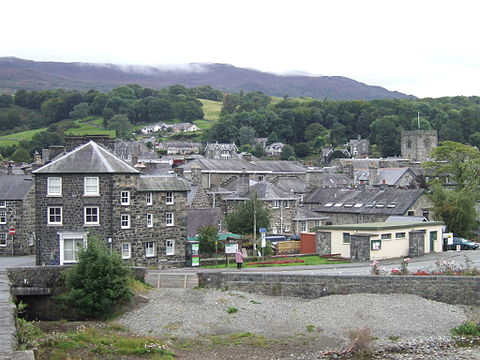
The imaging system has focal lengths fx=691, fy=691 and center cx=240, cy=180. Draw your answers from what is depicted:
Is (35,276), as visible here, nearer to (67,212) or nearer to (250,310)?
(67,212)

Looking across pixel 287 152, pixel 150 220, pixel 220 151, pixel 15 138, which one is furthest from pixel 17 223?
pixel 15 138

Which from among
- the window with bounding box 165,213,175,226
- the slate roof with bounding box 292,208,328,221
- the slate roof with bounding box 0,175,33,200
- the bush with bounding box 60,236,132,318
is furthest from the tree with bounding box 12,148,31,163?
the bush with bounding box 60,236,132,318

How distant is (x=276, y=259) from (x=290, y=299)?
1115cm

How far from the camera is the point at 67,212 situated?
129 ft

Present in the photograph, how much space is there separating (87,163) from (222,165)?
1493 inches

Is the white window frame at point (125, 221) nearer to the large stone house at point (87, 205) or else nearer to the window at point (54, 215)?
the large stone house at point (87, 205)

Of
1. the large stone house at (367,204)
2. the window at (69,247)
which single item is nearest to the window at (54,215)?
the window at (69,247)

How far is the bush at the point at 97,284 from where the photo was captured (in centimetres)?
3166

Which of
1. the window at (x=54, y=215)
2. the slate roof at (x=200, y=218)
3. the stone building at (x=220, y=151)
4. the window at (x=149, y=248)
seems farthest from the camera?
the stone building at (x=220, y=151)

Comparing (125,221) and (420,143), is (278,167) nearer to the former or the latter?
(125,221)

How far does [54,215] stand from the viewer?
39.2m

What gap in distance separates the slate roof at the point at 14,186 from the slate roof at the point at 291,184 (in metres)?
27.3

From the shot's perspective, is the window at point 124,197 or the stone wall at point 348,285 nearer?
the stone wall at point 348,285

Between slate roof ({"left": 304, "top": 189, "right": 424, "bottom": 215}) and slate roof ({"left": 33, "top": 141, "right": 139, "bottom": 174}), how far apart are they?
89.3 ft
